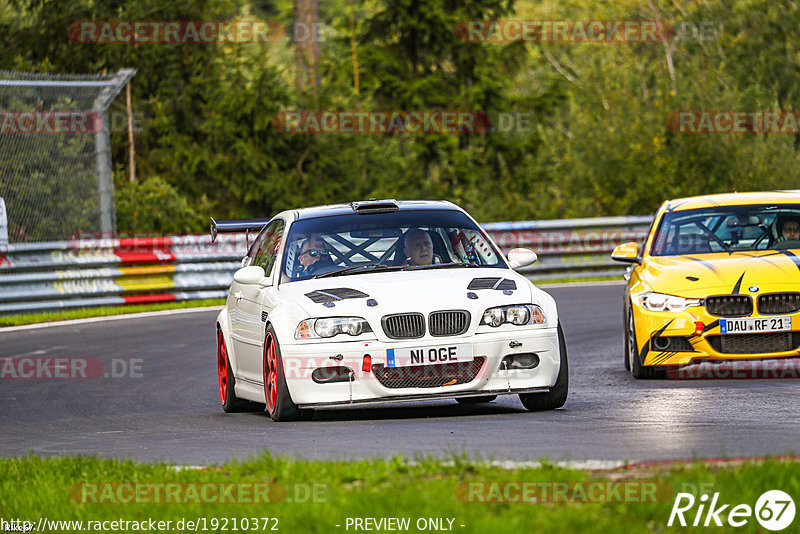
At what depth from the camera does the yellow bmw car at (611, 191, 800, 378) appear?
11523 mm

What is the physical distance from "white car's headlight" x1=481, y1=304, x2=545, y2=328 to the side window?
6.68 feet

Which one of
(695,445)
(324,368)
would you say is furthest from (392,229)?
(695,445)

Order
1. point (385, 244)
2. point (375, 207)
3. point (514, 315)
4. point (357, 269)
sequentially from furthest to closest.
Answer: point (375, 207) < point (385, 244) < point (357, 269) < point (514, 315)

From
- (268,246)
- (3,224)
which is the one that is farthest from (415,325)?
(3,224)

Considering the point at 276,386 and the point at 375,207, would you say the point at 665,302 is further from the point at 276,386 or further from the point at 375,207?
the point at 276,386

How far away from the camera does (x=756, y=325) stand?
11.5 m

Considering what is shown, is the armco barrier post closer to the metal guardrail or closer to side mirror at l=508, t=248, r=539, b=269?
the metal guardrail

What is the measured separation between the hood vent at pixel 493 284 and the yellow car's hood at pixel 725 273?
2430 mm

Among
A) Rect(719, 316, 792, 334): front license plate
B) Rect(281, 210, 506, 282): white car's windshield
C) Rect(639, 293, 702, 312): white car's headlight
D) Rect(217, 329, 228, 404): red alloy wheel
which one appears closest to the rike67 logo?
Rect(281, 210, 506, 282): white car's windshield

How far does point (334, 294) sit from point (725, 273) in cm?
377

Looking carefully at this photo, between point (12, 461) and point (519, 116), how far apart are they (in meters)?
29.7

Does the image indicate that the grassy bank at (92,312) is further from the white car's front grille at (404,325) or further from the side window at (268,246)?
the white car's front grille at (404,325)

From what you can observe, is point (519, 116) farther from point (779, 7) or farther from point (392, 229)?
point (392, 229)

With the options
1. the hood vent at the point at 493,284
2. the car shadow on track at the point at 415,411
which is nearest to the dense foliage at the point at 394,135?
the car shadow on track at the point at 415,411
